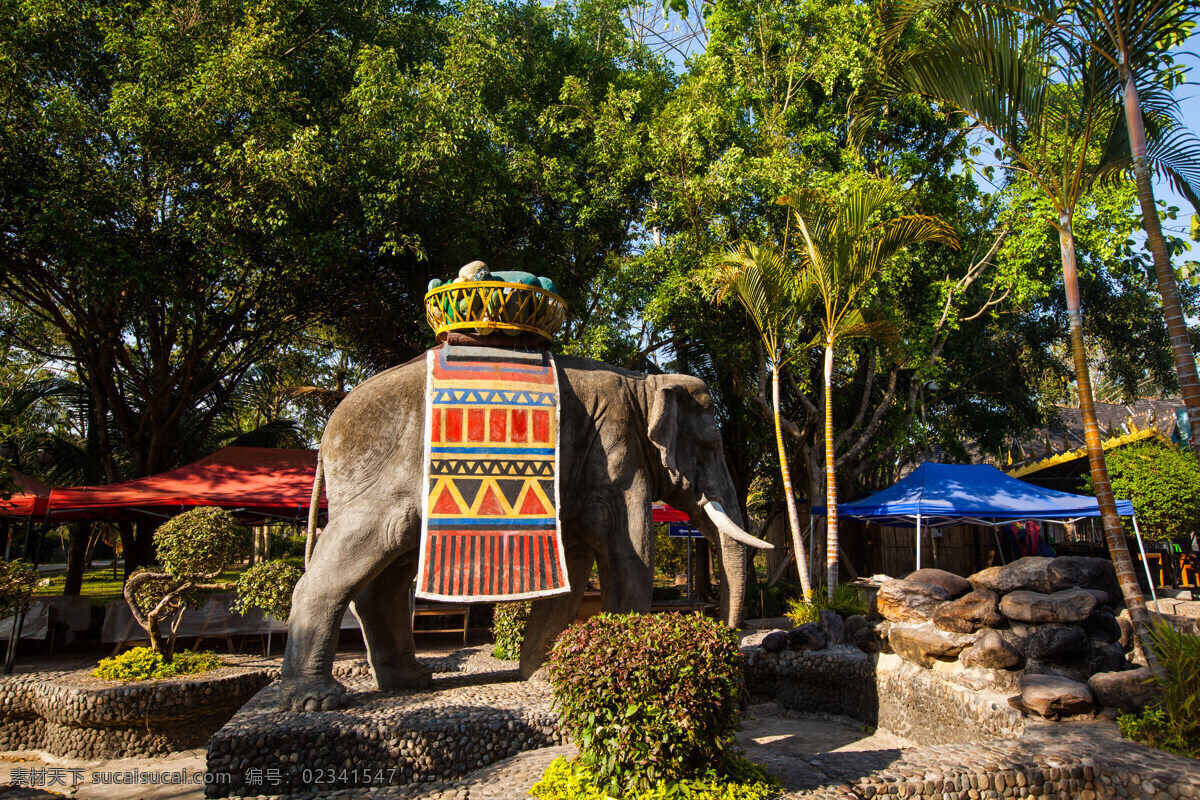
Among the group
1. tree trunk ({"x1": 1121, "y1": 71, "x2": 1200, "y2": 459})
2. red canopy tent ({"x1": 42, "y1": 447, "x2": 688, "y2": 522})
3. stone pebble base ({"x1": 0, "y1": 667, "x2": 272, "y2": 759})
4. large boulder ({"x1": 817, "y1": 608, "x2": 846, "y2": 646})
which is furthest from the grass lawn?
tree trunk ({"x1": 1121, "y1": 71, "x2": 1200, "y2": 459})

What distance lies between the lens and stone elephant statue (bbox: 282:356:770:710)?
5.53 m

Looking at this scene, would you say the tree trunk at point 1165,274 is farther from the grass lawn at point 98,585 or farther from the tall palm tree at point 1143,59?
the grass lawn at point 98,585

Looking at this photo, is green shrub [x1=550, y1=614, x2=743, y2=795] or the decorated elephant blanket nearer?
green shrub [x1=550, y1=614, x2=743, y2=795]

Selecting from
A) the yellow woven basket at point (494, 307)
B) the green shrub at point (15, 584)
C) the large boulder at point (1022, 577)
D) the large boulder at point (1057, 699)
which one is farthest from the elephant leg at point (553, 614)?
the green shrub at point (15, 584)

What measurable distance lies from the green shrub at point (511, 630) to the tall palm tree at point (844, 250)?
175 inches

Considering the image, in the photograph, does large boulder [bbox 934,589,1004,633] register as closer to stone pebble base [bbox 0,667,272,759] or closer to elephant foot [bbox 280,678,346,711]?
elephant foot [bbox 280,678,346,711]

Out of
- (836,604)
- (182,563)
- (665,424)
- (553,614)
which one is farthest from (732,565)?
(182,563)

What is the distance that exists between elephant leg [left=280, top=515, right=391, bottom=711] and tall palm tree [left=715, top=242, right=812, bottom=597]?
7.00 metres

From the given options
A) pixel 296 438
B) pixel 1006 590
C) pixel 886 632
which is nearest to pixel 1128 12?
pixel 1006 590

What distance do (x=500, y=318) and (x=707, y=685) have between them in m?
3.18

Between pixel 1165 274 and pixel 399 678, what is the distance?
675cm

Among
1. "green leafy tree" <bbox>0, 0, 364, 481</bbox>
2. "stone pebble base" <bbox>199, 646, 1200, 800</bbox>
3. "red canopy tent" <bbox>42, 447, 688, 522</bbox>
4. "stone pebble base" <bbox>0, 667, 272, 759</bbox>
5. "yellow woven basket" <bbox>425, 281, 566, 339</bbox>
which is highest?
"green leafy tree" <bbox>0, 0, 364, 481</bbox>

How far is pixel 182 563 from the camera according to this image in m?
7.83

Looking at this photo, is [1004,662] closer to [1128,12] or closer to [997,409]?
[1128,12]
